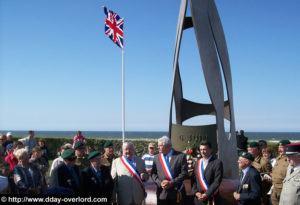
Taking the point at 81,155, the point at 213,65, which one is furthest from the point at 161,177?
the point at 213,65

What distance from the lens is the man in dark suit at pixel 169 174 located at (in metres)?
3.60

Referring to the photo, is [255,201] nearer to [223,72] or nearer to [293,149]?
[293,149]

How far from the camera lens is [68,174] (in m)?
3.29

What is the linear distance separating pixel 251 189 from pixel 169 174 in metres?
1.03

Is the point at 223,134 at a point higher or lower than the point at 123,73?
lower

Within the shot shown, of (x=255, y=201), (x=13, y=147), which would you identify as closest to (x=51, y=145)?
(x=13, y=147)

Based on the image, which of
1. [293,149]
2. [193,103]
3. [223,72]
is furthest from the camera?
[193,103]

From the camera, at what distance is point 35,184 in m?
3.62

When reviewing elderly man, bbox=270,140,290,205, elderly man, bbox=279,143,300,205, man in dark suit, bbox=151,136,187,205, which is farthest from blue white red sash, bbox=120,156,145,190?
elderly man, bbox=270,140,290,205

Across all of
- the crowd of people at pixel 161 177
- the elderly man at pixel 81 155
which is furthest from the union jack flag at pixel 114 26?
the crowd of people at pixel 161 177

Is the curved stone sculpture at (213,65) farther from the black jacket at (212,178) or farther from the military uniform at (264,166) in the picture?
the black jacket at (212,178)

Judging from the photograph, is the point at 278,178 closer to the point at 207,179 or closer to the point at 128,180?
the point at 207,179

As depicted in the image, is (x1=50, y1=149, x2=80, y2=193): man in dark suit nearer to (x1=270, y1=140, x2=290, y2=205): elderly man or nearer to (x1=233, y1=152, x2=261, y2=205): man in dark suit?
(x1=233, y1=152, x2=261, y2=205): man in dark suit

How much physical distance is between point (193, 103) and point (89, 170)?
6456 mm
